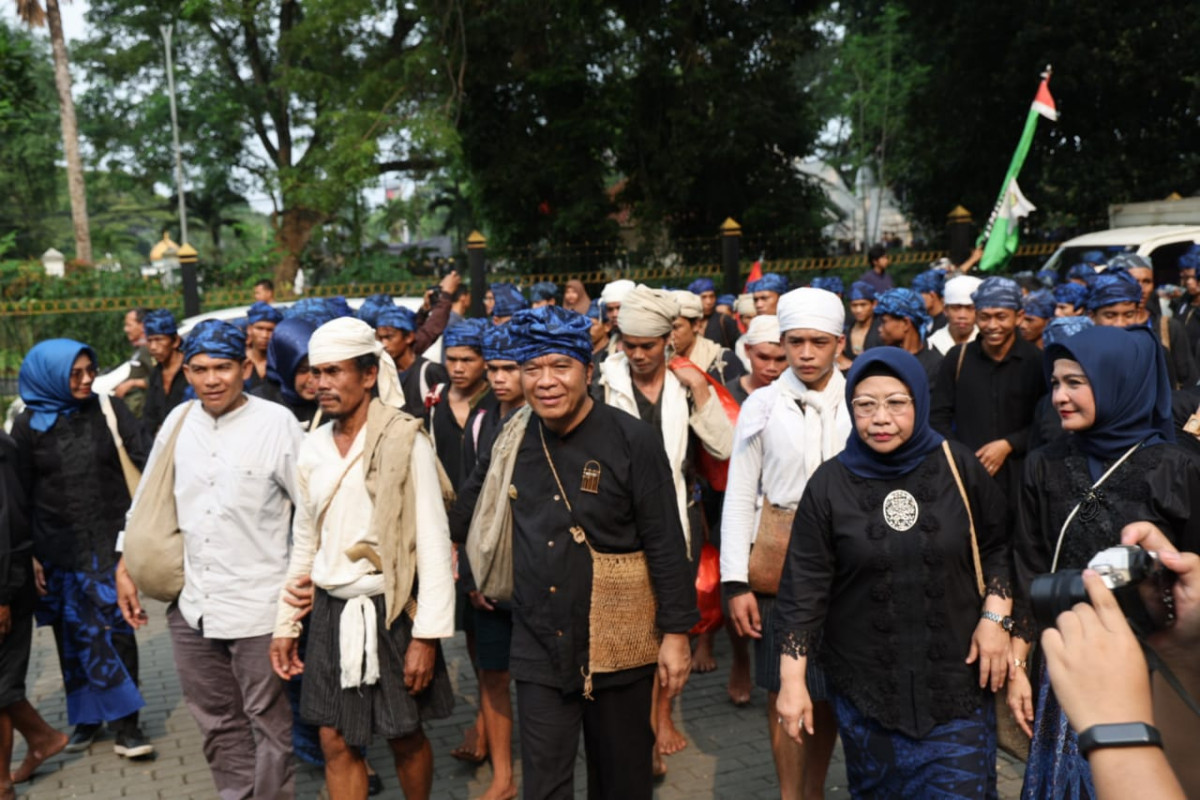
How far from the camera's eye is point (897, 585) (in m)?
3.49

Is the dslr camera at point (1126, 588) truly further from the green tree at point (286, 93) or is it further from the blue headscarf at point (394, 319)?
the green tree at point (286, 93)

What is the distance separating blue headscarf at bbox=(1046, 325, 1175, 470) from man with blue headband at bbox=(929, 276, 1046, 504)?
6.79ft

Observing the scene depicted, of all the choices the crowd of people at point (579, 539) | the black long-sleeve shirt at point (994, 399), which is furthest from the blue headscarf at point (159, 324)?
the black long-sleeve shirt at point (994, 399)

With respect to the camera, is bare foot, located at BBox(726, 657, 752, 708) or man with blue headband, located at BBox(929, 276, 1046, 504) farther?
bare foot, located at BBox(726, 657, 752, 708)

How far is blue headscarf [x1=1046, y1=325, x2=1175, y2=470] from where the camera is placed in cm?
375

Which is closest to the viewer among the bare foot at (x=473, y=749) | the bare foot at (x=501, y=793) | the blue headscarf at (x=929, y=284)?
the bare foot at (x=501, y=793)

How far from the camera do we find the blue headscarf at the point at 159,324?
772 cm

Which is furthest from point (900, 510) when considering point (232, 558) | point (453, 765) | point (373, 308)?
point (373, 308)

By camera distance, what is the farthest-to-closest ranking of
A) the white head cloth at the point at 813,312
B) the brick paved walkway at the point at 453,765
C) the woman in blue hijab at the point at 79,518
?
the woman in blue hijab at the point at 79,518 < the brick paved walkway at the point at 453,765 < the white head cloth at the point at 813,312

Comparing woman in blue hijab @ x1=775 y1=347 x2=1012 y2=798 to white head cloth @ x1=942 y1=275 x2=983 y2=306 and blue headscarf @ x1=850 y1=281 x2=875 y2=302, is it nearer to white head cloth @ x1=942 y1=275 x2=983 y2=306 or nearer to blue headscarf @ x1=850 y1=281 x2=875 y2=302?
white head cloth @ x1=942 y1=275 x2=983 y2=306

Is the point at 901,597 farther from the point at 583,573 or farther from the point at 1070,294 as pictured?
the point at 1070,294

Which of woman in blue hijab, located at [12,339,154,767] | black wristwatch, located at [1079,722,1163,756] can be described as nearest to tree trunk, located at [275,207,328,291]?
woman in blue hijab, located at [12,339,154,767]

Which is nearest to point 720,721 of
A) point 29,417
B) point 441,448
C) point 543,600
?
point 441,448

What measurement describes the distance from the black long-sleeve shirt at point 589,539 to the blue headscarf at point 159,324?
4.73m
